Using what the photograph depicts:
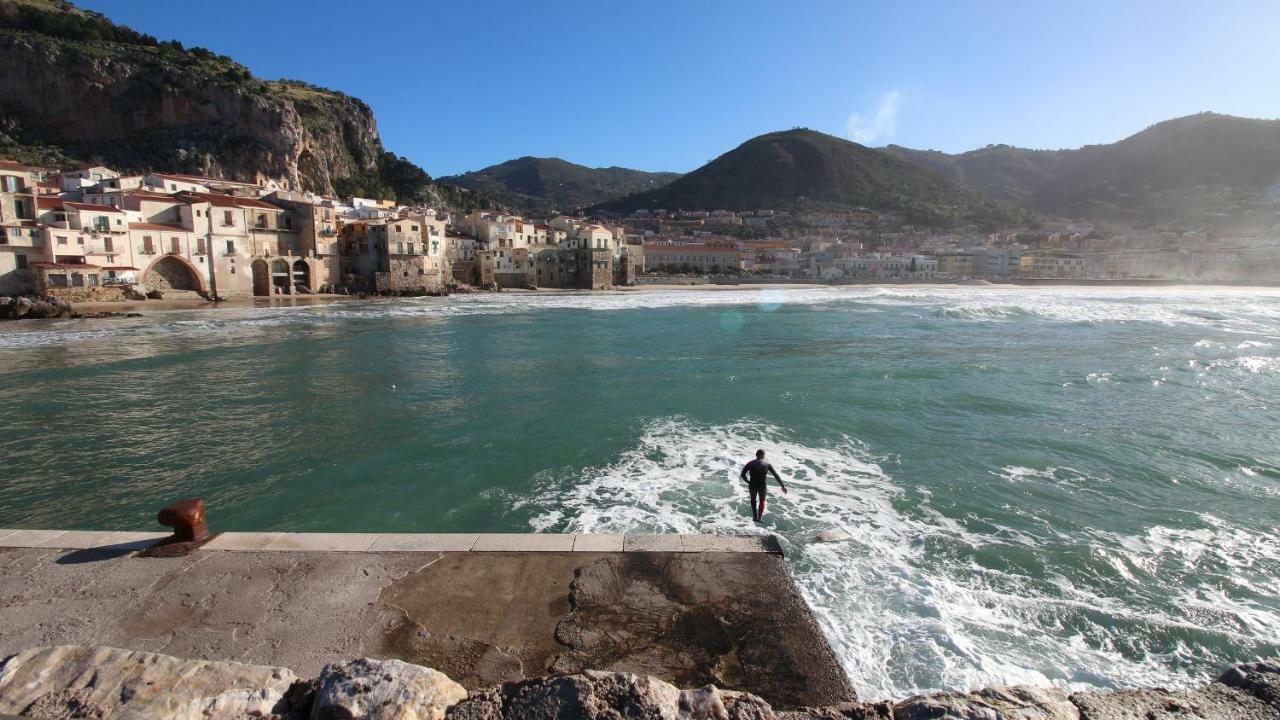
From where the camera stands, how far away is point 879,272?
259 feet

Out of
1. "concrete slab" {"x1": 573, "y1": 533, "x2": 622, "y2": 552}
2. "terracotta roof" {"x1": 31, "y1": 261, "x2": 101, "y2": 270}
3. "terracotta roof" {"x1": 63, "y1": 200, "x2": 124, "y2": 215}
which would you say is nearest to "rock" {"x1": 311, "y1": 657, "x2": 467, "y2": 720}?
"concrete slab" {"x1": 573, "y1": 533, "x2": 622, "y2": 552}

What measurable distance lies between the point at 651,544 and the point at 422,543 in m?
1.90

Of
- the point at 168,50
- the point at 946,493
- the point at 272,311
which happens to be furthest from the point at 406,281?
the point at 168,50

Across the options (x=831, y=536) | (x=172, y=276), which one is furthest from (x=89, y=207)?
(x=831, y=536)

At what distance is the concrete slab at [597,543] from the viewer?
506cm

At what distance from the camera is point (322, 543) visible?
505 centimetres

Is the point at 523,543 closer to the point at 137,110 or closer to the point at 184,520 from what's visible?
the point at 184,520

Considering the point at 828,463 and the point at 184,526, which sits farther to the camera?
the point at 828,463

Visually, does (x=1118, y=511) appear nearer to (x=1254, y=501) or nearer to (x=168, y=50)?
(x=1254, y=501)

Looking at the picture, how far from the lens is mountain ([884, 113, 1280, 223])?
4665 inches

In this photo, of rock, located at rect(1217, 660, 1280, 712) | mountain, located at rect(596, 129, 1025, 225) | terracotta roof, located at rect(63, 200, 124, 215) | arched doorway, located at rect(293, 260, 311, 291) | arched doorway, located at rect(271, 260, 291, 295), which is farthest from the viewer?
mountain, located at rect(596, 129, 1025, 225)

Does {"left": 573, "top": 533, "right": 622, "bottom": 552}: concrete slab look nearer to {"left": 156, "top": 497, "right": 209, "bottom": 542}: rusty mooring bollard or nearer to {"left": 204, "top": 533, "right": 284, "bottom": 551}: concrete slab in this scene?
{"left": 204, "top": 533, "right": 284, "bottom": 551}: concrete slab

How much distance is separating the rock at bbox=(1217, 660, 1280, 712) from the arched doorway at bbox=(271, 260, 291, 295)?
163 feet

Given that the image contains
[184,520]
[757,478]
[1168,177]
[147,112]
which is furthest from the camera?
[1168,177]
